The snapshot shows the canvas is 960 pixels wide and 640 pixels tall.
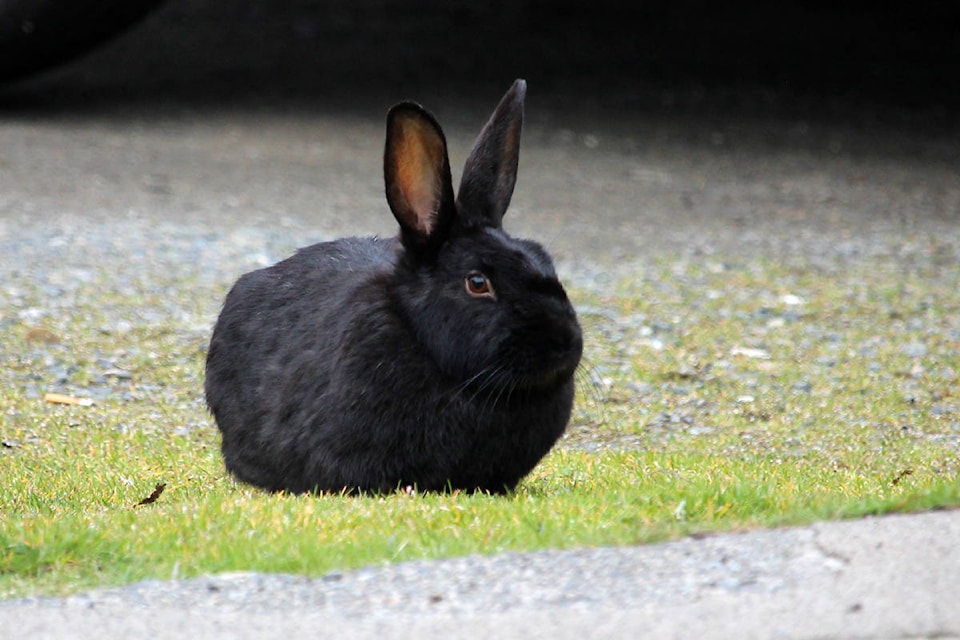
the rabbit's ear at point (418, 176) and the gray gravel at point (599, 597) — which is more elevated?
the rabbit's ear at point (418, 176)

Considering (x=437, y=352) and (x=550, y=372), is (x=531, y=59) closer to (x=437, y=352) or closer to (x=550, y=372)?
(x=437, y=352)

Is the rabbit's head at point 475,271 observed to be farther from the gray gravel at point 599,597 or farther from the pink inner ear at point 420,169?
the gray gravel at point 599,597

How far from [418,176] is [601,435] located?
2661mm

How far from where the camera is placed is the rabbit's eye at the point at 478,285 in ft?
16.6

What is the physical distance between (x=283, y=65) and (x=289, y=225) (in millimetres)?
6989

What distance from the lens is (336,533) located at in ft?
14.8

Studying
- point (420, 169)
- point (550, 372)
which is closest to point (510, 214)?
point (420, 169)

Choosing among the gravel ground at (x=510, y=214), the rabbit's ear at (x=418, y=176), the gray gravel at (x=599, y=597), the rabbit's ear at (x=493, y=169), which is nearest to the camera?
the gray gravel at (x=599, y=597)

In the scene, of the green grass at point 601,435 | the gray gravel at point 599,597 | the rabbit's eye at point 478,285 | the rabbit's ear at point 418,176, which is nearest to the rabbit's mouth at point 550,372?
the rabbit's eye at point 478,285

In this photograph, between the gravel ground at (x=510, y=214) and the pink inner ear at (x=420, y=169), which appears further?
the pink inner ear at (x=420, y=169)

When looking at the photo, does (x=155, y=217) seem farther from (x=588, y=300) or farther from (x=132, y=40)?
(x=132, y=40)

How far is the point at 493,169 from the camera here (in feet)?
17.8

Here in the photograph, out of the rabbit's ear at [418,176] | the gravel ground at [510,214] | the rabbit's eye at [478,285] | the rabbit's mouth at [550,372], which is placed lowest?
the gravel ground at [510,214]

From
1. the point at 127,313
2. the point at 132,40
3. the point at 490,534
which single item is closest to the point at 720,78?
the point at 132,40
